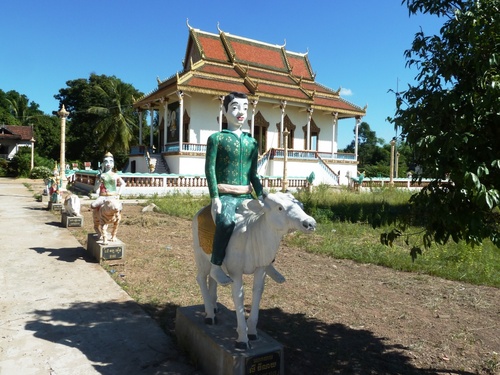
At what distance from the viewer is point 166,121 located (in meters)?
22.7

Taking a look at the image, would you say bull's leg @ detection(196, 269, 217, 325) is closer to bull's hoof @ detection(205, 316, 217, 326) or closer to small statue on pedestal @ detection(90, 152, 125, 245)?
bull's hoof @ detection(205, 316, 217, 326)

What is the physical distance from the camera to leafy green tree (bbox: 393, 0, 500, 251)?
81.4 inches

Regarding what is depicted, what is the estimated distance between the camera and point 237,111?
3.11 metres

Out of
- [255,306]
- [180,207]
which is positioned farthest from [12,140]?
[255,306]

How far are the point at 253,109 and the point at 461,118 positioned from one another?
2076 cm

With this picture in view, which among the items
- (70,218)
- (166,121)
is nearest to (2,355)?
(70,218)

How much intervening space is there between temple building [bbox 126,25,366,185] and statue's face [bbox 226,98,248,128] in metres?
17.9

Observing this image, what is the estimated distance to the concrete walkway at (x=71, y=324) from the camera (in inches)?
125

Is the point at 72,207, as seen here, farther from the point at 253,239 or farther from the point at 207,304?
the point at 253,239

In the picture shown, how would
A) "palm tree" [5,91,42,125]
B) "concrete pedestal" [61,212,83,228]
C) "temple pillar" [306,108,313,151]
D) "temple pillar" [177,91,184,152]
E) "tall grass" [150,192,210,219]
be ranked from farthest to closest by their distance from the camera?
"palm tree" [5,91,42,125] < "temple pillar" [306,108,313,151] < "temple pillar" [177,91,184,152] < "tall grass" [150,192,210,219] < "concrete pedestal" [61,212,83,228]

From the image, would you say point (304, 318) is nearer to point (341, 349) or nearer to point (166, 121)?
point (341, 349)

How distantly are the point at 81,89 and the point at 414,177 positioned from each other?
140 ft

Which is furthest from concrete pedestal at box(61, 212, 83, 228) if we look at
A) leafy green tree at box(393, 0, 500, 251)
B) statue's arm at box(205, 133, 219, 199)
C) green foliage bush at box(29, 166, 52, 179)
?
green foliage bush at box(29, 166, 52, 179)

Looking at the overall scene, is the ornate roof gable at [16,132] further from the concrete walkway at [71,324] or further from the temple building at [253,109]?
the concrete walkway at [71,324]
